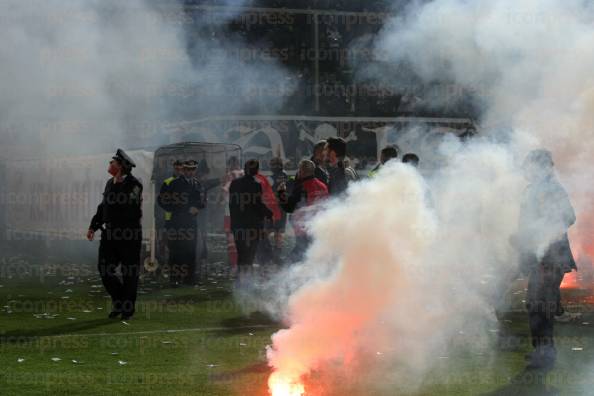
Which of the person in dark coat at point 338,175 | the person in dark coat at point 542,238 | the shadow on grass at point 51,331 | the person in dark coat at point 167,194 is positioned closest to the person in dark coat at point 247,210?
the person in dark coat at point 338,175

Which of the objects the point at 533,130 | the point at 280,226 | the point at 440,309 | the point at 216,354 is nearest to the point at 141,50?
the point at 280,226

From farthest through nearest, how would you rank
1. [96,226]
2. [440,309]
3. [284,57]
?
[284,57] < [96,226] < [440,309]

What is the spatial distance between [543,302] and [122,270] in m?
5.57

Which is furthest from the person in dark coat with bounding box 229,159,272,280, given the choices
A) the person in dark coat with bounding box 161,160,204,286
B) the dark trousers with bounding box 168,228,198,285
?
the dark trousers with bounding box 168,228,198,285

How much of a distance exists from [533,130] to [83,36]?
7.90 m

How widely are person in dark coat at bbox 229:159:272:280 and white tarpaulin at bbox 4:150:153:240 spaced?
644 centimetres

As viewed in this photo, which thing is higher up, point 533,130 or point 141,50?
point 141,50

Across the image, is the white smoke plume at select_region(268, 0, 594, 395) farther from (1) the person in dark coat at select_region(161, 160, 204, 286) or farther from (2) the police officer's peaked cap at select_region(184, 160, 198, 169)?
(2) the police officer's peaked cap at select_region(184, 160, 198, 169)

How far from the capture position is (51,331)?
454 inches

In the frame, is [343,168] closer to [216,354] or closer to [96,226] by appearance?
[96,226]

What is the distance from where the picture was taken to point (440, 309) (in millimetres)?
9086

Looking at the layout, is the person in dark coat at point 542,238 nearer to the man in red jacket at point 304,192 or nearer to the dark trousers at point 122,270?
the man in red jacket at point 304,192

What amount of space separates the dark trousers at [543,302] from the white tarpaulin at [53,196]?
1231 centimetres

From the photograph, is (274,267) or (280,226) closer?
(274,267)
